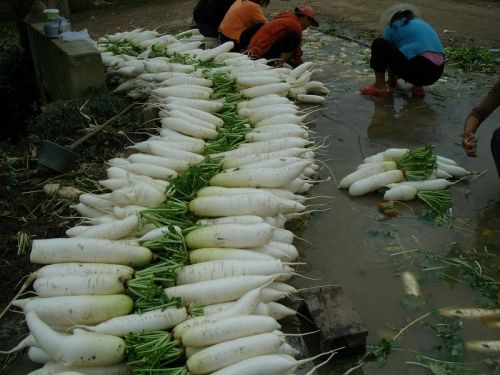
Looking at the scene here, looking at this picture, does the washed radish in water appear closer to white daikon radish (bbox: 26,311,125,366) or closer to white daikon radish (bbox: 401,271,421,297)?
white daikon radish (bbox: 26,311,125,366)

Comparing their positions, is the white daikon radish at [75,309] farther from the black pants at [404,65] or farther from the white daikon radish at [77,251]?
the black pants at [404,65]

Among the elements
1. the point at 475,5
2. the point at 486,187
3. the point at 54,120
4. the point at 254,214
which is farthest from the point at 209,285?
the point at 475,5

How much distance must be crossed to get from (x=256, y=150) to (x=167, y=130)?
90cm

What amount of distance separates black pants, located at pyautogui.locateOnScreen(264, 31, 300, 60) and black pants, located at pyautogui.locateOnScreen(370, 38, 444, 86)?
1.06 meters

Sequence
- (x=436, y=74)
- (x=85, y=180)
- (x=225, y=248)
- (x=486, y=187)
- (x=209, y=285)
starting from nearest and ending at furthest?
1. (x=209, y=285)
2. (x=225, y=248)
3. (x=486, y=187)
4. (x=85, y=180)
5. (x=436, y=74)

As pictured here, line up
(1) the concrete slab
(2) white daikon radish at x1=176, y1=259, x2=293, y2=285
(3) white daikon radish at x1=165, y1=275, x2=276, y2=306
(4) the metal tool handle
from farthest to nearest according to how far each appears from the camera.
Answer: (4) the metal tool handle < (2) white daikon radish at x1=176, y1=259, x2=293, y2=285 < (3) white daikon radish at x1=165, y1=275, x2=276, y2=306 < (1) the concrete slab

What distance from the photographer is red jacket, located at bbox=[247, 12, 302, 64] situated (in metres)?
6.27

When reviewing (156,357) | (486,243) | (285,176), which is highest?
(285,176)

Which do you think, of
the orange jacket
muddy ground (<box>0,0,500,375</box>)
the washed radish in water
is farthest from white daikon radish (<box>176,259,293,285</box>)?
the orange jacket

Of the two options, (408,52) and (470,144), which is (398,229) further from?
(408,52)

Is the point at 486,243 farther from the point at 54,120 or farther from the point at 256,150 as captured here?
the point at 54,120

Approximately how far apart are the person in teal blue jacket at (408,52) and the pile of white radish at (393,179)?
1.95 metres

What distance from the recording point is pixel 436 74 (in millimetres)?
5648

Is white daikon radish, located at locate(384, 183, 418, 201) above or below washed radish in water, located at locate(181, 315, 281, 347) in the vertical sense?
below
